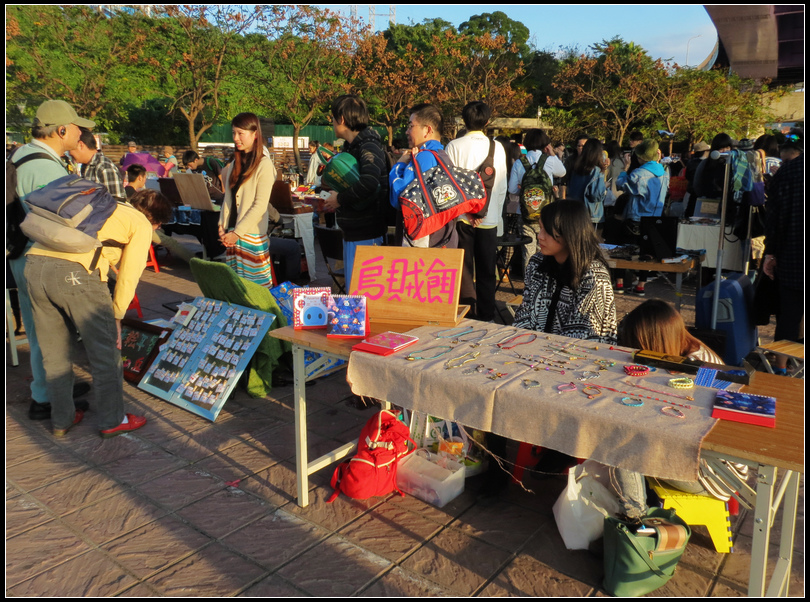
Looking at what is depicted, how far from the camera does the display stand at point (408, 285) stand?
2924 mm

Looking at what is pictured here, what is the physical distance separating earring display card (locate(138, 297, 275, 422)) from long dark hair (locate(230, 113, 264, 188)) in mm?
939

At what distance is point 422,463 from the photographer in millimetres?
3047

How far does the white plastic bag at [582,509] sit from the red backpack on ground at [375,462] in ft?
2.82

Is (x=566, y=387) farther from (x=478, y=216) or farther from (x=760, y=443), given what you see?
(x=478, y=216)

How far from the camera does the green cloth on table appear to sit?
4.11 metres

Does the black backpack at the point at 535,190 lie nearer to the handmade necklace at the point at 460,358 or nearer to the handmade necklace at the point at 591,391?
the handmade necklace at the point at 460,358

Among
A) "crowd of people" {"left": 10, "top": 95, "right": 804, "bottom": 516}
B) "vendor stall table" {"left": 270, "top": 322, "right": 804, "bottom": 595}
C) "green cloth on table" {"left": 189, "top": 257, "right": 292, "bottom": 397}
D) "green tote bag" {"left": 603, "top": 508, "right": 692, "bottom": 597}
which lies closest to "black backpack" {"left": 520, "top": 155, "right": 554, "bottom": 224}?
"crowd of people" {"left": 10, "top": 95, "right": 804, "bottom": 516}

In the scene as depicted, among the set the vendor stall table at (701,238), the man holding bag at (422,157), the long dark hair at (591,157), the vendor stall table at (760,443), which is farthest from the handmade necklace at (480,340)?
the long dark hair at (591,157)

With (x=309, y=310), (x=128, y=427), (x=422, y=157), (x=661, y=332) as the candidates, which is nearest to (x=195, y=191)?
(x=128, y=427)

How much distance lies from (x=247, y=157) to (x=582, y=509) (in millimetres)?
3290

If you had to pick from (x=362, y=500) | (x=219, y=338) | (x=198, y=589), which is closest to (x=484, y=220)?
(x=219, y=338)

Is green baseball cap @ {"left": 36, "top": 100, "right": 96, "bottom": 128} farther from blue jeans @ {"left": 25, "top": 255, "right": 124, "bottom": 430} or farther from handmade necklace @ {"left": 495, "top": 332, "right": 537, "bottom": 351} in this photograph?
handmade necklace @ {"left": 495, "top": 332, "right": 537, "bottom": 351}

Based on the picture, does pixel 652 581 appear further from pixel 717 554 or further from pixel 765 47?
pixel 765 47

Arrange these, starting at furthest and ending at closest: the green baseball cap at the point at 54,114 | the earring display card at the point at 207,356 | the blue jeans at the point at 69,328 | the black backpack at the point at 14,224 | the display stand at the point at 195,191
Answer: the display stand at the point at 195,191
the earring display card at the point at 207,356
the black backpack at the point at 14,224
the green baseball cap at the point at 54,114
the blue jeans at the point at 69,328
